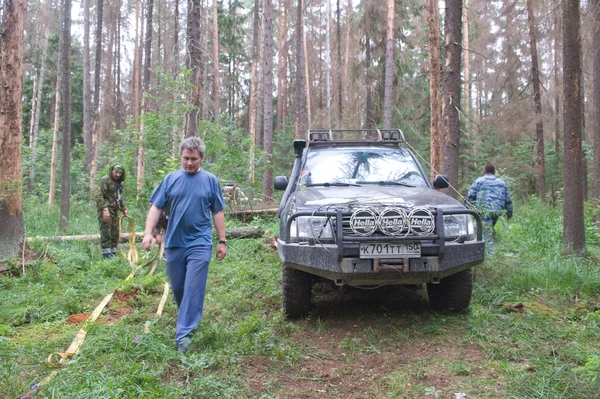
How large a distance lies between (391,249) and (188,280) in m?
1.80

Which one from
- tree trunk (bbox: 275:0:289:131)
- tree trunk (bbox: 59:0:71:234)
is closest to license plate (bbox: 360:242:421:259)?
tree trunk (bbox: 59:0:71:234)

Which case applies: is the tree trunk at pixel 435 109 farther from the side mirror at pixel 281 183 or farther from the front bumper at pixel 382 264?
the front bumper at pixel 382 264

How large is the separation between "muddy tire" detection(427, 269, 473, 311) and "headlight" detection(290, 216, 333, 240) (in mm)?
1518

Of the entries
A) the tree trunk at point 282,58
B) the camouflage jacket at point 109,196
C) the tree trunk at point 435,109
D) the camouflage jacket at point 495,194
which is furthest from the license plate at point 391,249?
the tree trunk at point 282,58

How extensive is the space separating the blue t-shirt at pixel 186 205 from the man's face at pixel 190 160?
6 centimetres

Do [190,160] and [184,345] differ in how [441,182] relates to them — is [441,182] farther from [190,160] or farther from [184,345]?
[184,345]

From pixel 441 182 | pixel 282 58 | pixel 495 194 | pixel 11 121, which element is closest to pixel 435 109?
pixel 495 194

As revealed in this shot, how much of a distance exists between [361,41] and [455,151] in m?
15.1

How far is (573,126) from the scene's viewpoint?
709 cm

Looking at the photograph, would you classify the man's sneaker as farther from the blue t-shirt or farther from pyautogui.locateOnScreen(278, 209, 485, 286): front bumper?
pyautogui.locateOnScreen(278, 209, 485, 286): front bumper

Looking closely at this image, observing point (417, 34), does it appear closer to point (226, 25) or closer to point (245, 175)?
point (226, 25)

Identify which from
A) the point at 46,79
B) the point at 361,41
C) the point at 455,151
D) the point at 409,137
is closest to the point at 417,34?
the point at 361,41

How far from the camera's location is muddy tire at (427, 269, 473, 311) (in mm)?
4914

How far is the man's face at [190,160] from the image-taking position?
4.29m
